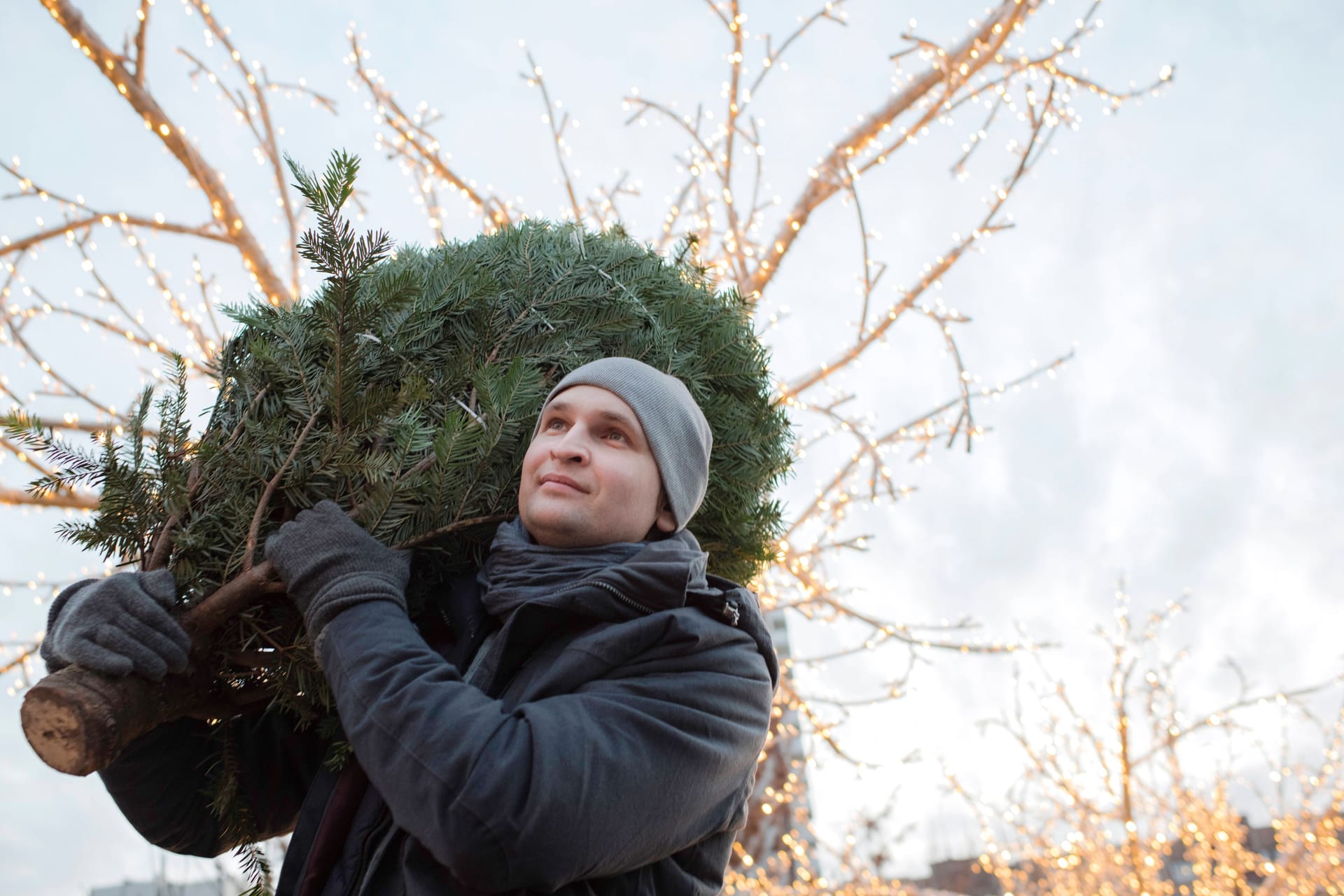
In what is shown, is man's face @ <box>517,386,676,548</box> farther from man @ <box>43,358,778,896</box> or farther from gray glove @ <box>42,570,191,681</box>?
gray glove @ <box>42,570,191,681</box>

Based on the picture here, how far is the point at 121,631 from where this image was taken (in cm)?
113

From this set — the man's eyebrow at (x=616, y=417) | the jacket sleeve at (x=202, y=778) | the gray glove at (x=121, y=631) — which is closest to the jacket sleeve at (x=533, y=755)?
the gray glove at (x=121, y=631)

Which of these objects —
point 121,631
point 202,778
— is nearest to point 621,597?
point 121,631

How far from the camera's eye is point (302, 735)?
155 cm

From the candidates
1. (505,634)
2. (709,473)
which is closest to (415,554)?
(505,634)

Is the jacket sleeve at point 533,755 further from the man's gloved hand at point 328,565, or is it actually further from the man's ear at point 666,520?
the man's ear at point 666,520

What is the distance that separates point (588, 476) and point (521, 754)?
47cm

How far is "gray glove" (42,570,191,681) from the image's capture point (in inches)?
43.9

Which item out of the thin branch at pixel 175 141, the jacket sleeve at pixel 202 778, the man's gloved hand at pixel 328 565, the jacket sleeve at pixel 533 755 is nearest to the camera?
the jacket sleeve at pixel 533 755

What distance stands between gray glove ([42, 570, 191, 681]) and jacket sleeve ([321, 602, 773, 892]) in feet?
0.68

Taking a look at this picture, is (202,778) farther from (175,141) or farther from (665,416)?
(175,141)

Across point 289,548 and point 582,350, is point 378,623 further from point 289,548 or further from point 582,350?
point 582,350

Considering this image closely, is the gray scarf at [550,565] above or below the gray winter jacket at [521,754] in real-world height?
above

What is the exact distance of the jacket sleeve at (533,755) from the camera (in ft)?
3.41
